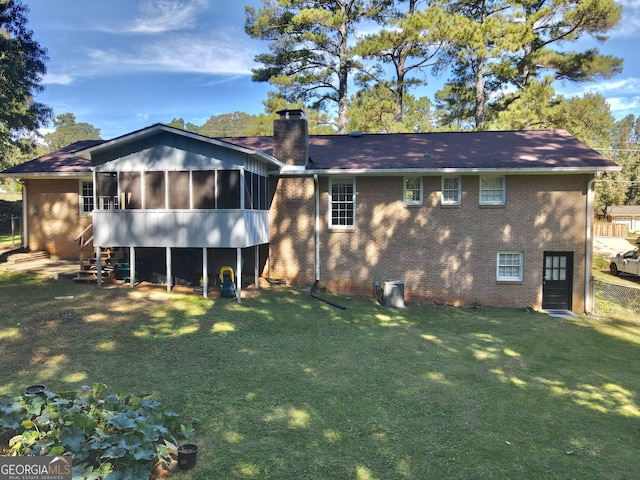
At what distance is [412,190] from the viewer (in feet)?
48.5

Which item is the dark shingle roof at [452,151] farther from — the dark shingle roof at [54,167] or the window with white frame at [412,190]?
the dark shingle roof at [54,167]

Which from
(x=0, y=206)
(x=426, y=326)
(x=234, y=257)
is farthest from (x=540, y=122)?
(x=0, y=206)

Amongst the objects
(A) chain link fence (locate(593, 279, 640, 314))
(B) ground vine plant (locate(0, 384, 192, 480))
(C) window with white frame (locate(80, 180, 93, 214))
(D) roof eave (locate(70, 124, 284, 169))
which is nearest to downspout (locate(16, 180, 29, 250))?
(C) window with white frame (locate(80, 180, 93, 214))

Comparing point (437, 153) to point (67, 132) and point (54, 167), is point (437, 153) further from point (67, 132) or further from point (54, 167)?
point (67, 132)

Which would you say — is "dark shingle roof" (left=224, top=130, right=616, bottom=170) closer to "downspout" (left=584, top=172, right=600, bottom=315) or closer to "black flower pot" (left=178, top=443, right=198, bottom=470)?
"downspout" (left=584, top=172, right=600, bottom=315)

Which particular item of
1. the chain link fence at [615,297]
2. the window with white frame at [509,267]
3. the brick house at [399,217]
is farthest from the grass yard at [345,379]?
the chain link fence at [615,297]

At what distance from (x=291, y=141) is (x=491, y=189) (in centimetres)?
733

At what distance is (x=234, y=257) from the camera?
14.5 metres

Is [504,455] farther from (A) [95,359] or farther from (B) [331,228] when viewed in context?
(B) [331,228]

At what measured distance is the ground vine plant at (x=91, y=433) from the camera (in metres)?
4.11

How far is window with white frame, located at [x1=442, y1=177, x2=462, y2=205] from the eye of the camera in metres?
14.6

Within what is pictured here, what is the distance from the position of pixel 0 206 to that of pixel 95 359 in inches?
1125

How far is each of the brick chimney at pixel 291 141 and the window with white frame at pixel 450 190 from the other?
506 cm

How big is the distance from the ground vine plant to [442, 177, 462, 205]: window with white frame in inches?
468
